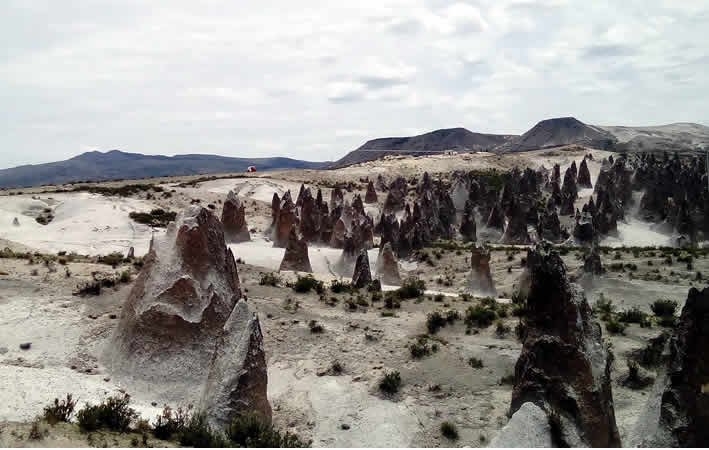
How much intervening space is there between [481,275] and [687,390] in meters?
16.1

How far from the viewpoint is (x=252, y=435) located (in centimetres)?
807

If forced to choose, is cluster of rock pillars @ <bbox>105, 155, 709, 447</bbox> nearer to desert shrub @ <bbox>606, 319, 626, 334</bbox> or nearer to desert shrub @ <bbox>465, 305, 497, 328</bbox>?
desert shrub @ <bbox>465, 305, 497, 328</bbox>

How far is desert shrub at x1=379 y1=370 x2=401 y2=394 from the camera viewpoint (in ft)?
37.1

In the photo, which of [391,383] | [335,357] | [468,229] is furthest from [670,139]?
[391,383]

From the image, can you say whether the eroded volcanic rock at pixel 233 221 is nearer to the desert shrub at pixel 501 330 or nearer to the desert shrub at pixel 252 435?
the desert shrub at pixel 501 330

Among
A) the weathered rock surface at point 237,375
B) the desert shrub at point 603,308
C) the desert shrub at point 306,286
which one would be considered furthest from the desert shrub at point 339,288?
the weathered rock surface at point 237,375

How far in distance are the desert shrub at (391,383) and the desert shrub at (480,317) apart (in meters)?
3.82

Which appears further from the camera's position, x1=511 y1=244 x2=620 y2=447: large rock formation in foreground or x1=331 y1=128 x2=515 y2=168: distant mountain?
x1=331 y1=128 x2=515 y2=168: distant mountain

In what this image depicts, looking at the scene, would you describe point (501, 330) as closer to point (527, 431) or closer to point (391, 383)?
point (391, 383)

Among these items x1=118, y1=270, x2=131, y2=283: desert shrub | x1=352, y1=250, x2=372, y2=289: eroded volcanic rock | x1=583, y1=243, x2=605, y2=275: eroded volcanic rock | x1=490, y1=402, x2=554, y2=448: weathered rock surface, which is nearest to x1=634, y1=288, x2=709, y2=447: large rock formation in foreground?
x1=490, y1=402, x2=554, y2=448: weathered rock surface

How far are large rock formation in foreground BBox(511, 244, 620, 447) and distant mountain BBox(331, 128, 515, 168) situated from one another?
147 meters

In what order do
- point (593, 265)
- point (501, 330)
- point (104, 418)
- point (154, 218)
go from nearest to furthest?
1. point (104, 418)
2. point (501, 330)
3. point (593, 265)
4. point (154, 218)

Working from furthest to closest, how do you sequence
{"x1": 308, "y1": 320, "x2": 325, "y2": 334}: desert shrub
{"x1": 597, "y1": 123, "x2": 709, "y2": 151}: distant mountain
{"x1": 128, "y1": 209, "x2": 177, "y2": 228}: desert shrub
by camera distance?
{"x1": 597, "y1": 123, "x2": 709, "y2": 151}: distant mountain
{"x1": 128, "y1": 209, "x2": 177, "y2": 228}: desert shrub
{"x1": 308, "y1": 320, "x2": 325, "y2": 334}: desert shrub

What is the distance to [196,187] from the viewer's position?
2105 inches
